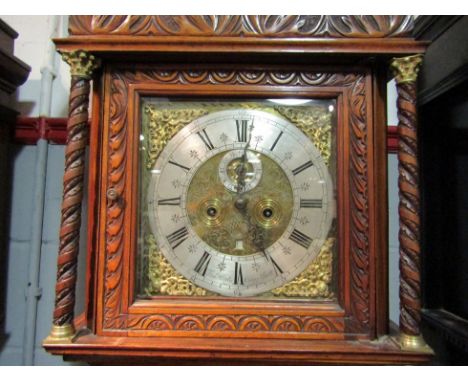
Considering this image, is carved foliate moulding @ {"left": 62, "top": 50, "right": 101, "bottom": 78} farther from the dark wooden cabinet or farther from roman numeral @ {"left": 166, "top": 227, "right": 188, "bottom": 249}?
the dark wooden cabinet

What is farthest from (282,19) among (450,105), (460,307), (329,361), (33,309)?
(33,309)

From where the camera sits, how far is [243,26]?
778mm

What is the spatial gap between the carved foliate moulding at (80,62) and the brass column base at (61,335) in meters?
0.50

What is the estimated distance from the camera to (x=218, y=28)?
777mm

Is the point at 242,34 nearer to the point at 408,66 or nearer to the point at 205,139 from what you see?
the point at 205,139

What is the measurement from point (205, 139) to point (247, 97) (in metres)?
0.13

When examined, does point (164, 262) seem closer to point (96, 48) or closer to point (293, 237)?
point (293, 237)

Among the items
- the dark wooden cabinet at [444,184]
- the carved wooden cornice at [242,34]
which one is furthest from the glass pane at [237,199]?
the dark wooden cabinet at [444,184]

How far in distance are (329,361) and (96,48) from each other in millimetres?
770

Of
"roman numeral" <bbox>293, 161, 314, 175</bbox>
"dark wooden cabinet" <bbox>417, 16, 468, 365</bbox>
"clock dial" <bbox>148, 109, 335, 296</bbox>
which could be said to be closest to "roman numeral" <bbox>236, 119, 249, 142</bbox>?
"clock dial" <bbox>148, 109, 335, 296</bbox>

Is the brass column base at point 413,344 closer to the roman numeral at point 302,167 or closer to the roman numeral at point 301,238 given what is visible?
the roman numeral at point 301,238

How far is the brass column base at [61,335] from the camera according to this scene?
2.43 feet

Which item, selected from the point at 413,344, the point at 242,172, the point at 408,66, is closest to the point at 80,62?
the point at 242,172

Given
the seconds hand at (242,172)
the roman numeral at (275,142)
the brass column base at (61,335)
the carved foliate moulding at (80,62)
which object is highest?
the carved foliate moulding at (80,62)
